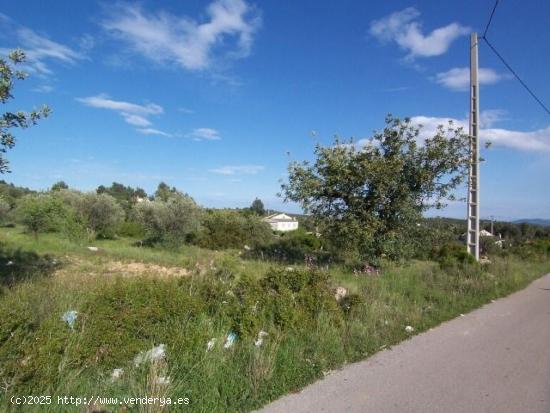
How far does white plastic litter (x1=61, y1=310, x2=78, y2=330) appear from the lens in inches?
162

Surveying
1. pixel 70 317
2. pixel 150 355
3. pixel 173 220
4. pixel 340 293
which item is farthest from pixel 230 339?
pixel 173 220

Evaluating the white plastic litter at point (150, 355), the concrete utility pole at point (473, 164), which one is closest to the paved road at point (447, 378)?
the white plastic litter at point (150, 355)

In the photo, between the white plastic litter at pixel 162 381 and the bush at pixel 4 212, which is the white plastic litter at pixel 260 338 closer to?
the white plastic litter at pixel 162 381

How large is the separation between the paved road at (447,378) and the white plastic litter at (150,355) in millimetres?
1103

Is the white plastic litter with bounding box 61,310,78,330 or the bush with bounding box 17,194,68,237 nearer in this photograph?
the white plastic litter with bounding box 61,310,78,330

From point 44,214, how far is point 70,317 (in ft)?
101

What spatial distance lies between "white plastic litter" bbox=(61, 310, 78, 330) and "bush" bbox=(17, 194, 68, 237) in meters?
29.2

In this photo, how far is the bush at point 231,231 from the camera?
3281cm

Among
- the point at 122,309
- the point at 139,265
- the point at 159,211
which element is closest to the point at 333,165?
the point at 139,265

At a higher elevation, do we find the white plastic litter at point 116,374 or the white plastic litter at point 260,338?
the white plastic litter at point 260,338

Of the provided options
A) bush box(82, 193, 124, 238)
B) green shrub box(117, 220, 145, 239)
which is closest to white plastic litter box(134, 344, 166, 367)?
green shrub box(117, 220, 145, 239)

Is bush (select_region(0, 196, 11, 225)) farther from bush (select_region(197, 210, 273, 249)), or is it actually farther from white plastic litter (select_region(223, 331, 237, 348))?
white plastic litter (select_region(223, 331, 237, 348))

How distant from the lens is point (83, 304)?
14.9 feet

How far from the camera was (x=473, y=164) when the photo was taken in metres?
14.4
